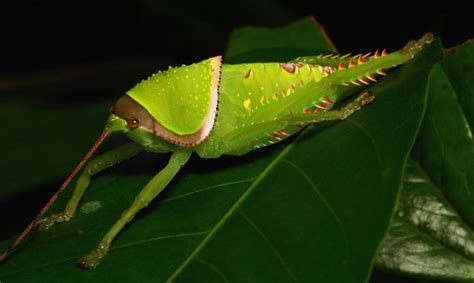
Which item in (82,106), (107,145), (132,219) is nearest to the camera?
(132,219)

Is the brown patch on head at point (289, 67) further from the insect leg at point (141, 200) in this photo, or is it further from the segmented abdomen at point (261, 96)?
the insect leg at point (141, 200)

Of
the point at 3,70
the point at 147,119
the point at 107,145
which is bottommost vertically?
the point at 3,70

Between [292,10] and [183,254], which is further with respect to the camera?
[292,10]

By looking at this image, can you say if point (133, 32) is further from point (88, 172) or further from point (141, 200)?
point (141, 200)

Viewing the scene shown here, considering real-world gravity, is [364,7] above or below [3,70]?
above

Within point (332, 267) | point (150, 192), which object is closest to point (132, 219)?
point (150, 192)

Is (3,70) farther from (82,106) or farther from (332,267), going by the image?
(332,267)

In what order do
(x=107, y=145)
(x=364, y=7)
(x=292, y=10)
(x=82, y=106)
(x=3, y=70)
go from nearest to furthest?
(x=107, y=145) < (x=364, y=7) < (x=82, y=106) < (x=292, y=10) < (x=3, y=70)

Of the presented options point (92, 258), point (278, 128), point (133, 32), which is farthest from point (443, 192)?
point (133, 32)
